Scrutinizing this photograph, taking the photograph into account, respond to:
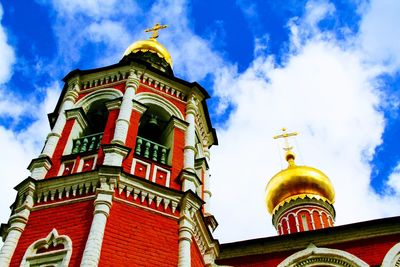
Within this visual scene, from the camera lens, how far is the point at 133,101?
10633 mm

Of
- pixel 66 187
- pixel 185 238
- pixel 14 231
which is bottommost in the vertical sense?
pixel 14 231

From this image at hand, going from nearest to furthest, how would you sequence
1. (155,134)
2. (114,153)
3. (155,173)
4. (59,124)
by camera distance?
1. (114,153)
2. (155,173)
3. (59,124)
4. (155,134)

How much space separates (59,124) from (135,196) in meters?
2.86

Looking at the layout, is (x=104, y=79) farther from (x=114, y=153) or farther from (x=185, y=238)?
(x=185, y=238)

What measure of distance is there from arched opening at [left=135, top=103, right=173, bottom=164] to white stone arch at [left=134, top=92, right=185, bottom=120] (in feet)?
0.24

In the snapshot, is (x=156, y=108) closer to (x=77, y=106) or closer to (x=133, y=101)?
(x=133, y=101)

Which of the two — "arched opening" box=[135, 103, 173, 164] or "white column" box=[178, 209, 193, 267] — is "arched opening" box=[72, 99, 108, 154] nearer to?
"arched opening" box=[135, 103, 173, 164]

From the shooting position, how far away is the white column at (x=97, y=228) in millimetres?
7027

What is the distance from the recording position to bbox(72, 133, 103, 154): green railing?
9.92 m

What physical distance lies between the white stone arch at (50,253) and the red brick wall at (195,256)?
2060 mm

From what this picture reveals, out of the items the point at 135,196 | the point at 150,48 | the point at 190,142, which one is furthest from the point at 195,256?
the point at 150,48

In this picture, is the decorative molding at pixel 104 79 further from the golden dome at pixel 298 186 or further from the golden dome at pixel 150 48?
the golden dome at pixel 298 186

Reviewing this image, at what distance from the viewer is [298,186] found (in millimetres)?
18078

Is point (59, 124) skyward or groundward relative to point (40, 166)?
skyward
